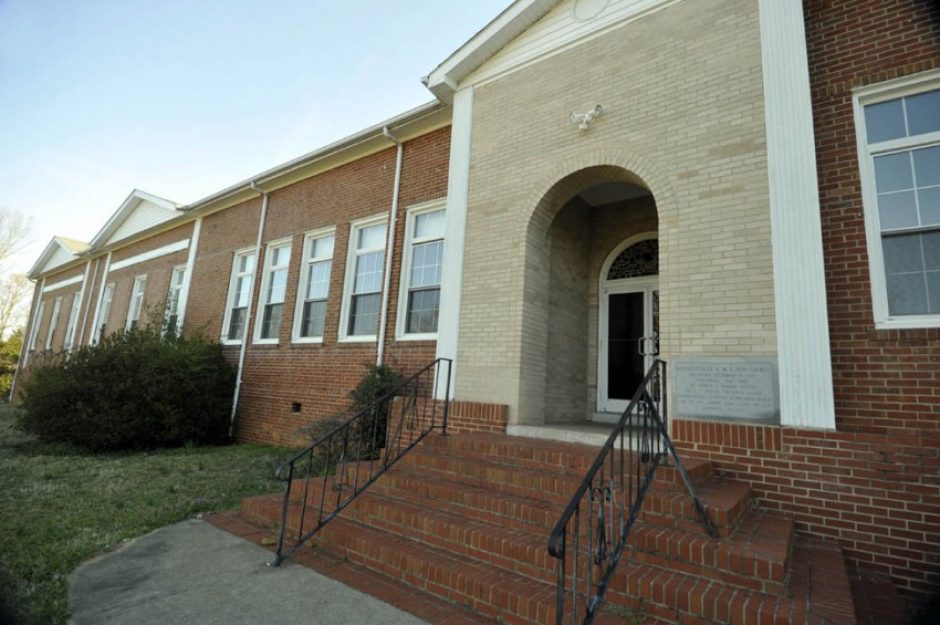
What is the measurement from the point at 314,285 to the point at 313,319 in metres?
0.75

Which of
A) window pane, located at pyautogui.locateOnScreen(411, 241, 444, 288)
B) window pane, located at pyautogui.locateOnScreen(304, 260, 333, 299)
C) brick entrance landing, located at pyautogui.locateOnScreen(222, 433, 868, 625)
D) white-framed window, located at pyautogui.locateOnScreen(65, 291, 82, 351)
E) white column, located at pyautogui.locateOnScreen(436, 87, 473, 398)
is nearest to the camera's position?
brick entrance landing, located at pyautogui.locateOnScreen(222, 433, 868, 625)

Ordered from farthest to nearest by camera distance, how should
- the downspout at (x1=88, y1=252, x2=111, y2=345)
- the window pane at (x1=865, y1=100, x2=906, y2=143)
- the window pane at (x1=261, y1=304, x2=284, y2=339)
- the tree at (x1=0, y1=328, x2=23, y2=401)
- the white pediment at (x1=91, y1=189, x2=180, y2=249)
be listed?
the tree at (x1=0, y1=328, x2=23, y2=401) < the downspout at (x1=88, y1=252, x2=111, y2=345) < the white pediment at (x1=91, y1=189, x2=180, y2=249) < the window pane at (x1=261, y1=304, x2=284, y2=339) < the window pane at (x1=865, y1=100, x2=906, y2=143)

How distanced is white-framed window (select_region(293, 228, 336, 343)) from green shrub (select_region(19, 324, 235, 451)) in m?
2.35

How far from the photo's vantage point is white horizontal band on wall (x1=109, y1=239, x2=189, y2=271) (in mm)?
13870

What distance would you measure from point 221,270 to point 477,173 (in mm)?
8474

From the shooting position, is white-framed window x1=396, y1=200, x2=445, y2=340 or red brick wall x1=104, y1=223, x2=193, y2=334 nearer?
white-framed window x1=396, y1=200, x2=445, y2=340

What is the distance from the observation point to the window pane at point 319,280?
9.73m

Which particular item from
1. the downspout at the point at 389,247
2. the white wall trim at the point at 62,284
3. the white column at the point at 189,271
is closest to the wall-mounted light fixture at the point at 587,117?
the downspout at the point at 389,247

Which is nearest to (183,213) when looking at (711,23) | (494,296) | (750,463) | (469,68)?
(469,68)

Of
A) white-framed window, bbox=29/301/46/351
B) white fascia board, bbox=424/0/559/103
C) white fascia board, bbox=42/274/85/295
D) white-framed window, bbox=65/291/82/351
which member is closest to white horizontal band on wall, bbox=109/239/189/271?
white-framed window, bbox=65/291/82/351

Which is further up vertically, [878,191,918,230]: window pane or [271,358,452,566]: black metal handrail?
[878,191,918,230]: window pane

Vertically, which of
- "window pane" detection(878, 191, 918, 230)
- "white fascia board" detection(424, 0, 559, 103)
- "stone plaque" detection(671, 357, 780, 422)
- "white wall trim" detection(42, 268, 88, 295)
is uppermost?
"white fascia board" detection(424, 0, 559, 103)

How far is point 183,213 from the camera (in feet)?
44.0

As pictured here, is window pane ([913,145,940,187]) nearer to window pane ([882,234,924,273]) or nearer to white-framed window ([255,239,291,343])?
window pane ([882,234,924,273])
